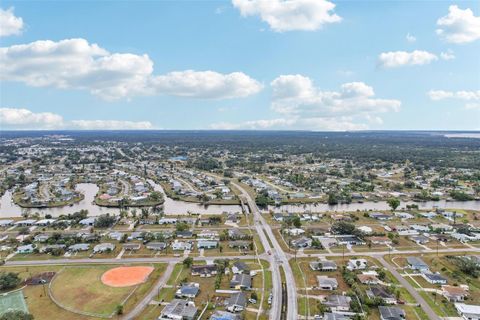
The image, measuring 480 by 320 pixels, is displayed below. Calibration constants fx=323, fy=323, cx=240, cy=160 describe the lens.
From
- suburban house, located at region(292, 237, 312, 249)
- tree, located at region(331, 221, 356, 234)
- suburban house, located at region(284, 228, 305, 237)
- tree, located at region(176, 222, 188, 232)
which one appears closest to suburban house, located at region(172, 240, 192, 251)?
tree, located at region(176, 222, 188, 232)

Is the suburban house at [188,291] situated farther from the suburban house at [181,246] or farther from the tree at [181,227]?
the tree at [181,227]

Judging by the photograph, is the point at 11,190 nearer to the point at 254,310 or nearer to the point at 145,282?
the point at 145,282

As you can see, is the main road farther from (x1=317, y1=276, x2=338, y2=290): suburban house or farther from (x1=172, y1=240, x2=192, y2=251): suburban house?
(x1=172, y1=240, x2=192, y2=251): suburban house

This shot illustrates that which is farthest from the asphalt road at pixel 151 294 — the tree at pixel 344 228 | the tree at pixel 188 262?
the tree at pixel 344 228

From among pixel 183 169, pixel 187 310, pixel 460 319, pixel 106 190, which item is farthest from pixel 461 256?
pixel 183 169

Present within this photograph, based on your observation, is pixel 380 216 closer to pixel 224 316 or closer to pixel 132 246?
pixel 224 316
